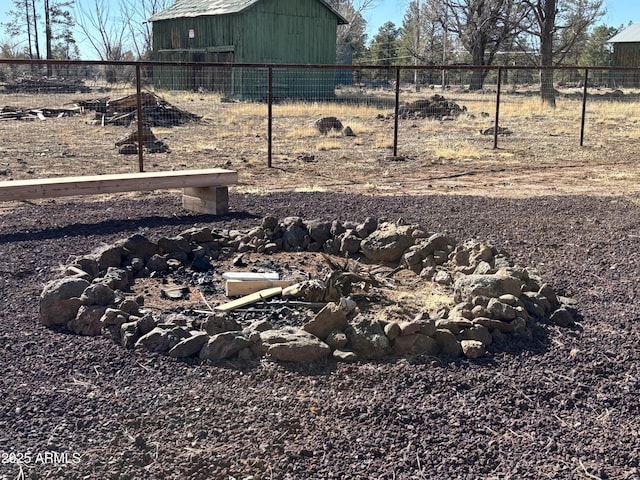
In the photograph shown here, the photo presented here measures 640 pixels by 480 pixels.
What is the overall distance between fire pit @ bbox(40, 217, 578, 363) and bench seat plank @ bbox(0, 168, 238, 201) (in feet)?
5.67

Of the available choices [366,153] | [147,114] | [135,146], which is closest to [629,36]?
[147,114]

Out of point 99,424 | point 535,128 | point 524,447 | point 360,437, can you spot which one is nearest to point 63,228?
point 99,424

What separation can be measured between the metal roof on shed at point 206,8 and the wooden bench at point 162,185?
24.1 metres

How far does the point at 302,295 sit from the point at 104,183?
4.10 meters

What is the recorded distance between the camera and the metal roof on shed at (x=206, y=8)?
103 feet

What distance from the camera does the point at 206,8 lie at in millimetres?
33406

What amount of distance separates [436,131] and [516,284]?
51.5ft

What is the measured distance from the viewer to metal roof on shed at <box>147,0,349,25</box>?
3147cm

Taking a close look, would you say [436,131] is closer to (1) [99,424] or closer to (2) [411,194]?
(2) [411,194]

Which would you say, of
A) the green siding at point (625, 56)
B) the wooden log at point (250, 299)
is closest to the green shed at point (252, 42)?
the wooden log at point (250, 299)

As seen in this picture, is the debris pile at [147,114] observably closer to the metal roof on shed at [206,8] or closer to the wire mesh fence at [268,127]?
the wire mesh fence at [268,127]

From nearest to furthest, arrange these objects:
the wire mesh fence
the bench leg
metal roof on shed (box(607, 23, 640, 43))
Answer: the bench leg, the wire mesh fence, metal roof on shed (box(607, 23, 640, 43))

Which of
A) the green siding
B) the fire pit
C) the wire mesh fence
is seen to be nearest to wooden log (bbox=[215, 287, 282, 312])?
the fire pit

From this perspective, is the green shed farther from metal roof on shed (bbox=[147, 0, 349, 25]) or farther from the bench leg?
the bench leg
